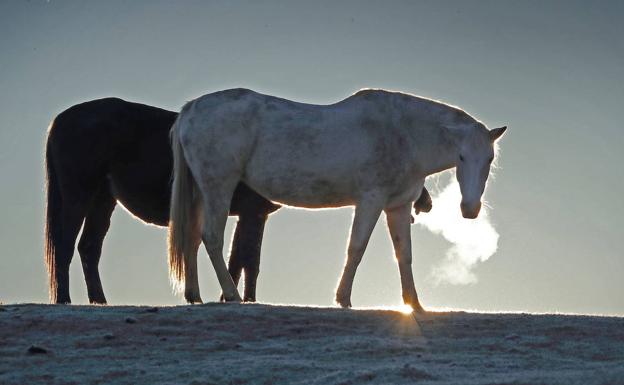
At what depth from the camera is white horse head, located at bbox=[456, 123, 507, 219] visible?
12336 millimetres

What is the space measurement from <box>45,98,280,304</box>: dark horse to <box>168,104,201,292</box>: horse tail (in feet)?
3.15

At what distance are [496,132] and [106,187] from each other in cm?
512

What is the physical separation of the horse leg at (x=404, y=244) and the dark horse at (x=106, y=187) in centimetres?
186

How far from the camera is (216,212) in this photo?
1282 cm

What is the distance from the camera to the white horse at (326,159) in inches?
490

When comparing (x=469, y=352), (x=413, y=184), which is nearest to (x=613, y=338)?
(x=469, y=352)

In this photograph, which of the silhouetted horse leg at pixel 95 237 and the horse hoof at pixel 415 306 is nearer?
the horse hoof at pixel 415 306

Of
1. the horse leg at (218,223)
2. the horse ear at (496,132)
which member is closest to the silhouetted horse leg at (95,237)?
the horse leg at (218,223)

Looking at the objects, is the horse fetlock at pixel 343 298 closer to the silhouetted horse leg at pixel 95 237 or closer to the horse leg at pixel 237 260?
the horse leg at pixel 237 260

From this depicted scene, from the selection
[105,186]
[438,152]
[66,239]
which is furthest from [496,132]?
[66,239]

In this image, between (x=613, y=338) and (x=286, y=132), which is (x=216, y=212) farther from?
(x=613, y=338)

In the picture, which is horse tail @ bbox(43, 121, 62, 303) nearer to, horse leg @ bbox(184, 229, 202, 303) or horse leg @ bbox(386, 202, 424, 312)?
horse leg @ bbox(184, 229, 202, 303)

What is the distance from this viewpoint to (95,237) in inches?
581

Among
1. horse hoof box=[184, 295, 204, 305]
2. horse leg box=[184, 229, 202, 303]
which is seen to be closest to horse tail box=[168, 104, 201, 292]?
horse leg box=[184, 229, 202, 303]
